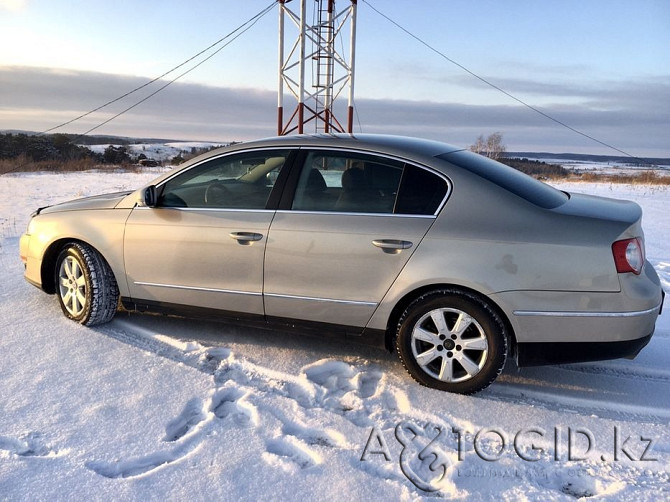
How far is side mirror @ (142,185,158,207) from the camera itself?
13.1 ft

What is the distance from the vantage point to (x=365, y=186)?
3523 mm

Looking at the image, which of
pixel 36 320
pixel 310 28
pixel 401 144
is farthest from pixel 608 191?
pixel 36 320

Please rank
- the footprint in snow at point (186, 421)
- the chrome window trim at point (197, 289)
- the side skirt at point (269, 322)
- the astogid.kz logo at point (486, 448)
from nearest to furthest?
the astogid.kz logo at point (486, 448) → the footprint in snow at point (186, 421) → the side skirt at point (269, 322) → the chrome window trim at point (197, 289)

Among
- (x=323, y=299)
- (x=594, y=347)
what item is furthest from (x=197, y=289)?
(x=594, y=347)

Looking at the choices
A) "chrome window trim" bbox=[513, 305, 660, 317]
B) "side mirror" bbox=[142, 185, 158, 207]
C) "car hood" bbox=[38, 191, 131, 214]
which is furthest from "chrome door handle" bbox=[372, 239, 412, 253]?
"car hood" bbox=[38, 191, 131, 214]

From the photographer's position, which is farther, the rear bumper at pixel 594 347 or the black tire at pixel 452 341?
the black tire at pixel 452 341

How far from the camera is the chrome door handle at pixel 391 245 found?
10.8 feet

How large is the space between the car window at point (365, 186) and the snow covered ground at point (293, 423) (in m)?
1.14

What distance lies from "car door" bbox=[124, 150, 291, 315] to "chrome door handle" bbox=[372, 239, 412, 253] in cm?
83

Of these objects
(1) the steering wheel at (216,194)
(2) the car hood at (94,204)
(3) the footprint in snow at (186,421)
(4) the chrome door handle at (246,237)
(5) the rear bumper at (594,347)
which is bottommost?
(3) the footprint in snow at (186,421)

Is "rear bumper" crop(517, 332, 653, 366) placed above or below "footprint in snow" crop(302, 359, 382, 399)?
above

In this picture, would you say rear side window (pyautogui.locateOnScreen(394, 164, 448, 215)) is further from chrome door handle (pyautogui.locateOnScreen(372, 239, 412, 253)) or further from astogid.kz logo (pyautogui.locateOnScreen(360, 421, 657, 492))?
astogid.kz logo (pyautogui.locateOnScreen(360, 421, 657, 492))

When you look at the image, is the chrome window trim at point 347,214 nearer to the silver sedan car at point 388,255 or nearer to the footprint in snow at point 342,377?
the silver sedan car at point 388,255

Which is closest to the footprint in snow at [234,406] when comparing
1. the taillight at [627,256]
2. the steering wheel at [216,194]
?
the steering wheel at [216,194]
